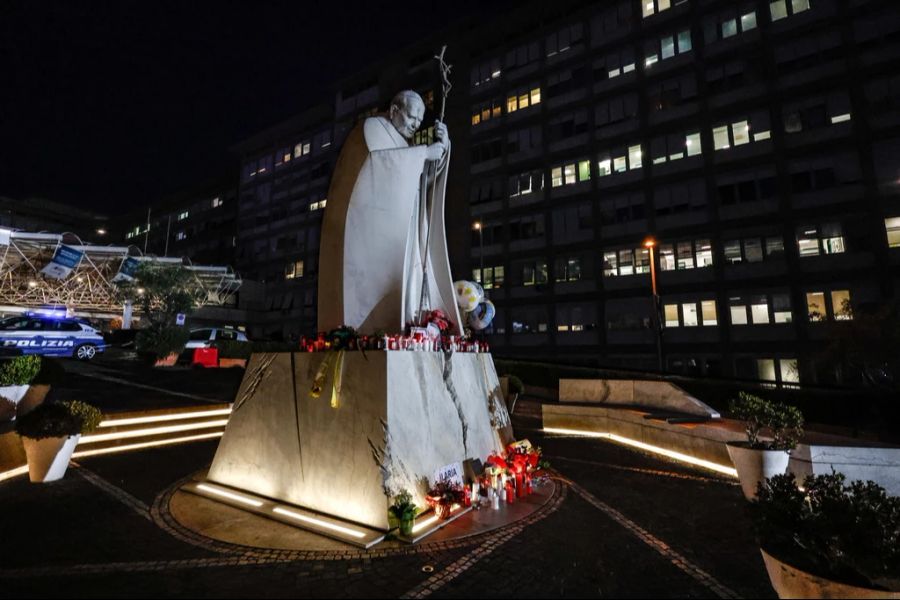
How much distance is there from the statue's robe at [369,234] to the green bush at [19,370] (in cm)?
680

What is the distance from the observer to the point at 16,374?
9172 millimetres

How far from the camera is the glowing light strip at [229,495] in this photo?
6.72 m

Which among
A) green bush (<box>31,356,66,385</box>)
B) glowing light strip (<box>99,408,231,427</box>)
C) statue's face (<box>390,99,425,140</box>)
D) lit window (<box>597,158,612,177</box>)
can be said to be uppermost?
lit window (<box>597,158,612,177</box>)

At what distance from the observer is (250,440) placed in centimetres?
747

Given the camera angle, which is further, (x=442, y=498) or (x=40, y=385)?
(x=40, y=385)

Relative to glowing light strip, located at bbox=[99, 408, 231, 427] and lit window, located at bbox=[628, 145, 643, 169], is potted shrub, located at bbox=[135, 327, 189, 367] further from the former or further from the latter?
lit window, located at bbox=[628, 145, 643, 169]

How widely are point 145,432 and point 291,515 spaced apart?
7.18 meters

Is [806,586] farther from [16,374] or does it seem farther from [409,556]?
[16,374]

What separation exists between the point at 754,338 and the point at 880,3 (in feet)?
63.6

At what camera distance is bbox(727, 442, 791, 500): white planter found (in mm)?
6500

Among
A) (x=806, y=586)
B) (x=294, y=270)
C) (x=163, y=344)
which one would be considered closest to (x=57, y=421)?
(x=806, y=586)

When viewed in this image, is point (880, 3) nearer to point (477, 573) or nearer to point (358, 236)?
point (358, 236)

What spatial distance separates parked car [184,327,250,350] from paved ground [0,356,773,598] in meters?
20.3

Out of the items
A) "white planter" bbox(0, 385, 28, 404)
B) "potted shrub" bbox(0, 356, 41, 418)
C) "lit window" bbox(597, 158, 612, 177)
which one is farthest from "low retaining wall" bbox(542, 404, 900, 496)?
"lit window" bbox(597, 158, 612, 177)
